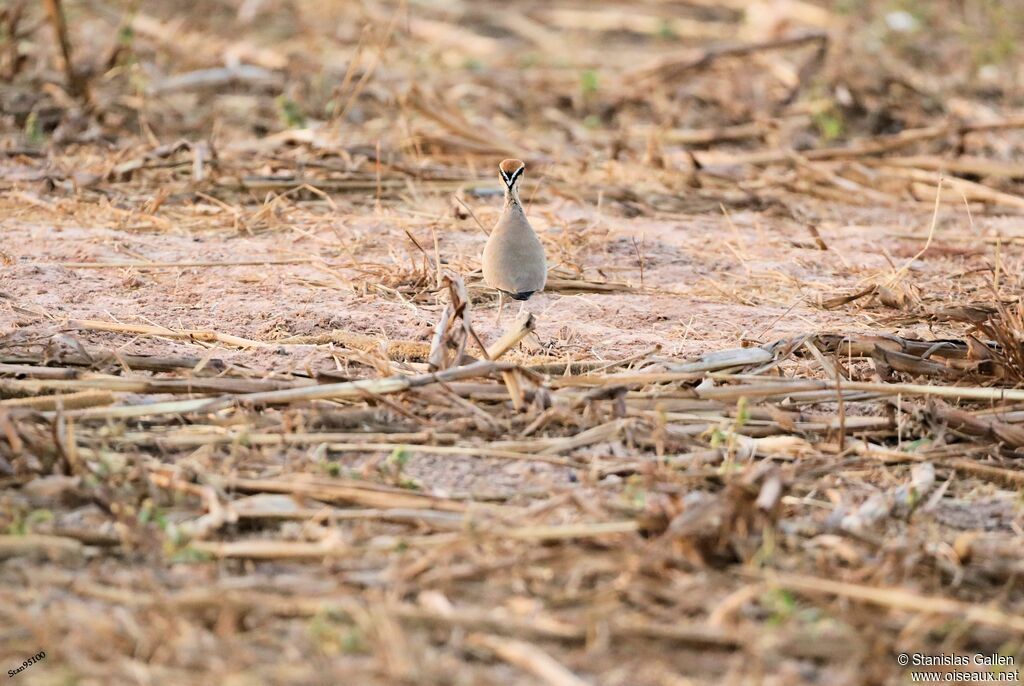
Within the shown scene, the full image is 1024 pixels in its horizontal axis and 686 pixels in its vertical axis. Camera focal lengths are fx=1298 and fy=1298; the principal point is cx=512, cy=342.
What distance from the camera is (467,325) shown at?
3564mm

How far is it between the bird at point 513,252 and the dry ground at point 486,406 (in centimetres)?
21

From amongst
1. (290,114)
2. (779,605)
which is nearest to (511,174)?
(779,605)

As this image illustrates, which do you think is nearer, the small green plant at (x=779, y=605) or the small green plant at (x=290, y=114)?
the small green plant at (x=779, y=605)

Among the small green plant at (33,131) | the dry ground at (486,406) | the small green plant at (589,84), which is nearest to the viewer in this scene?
the dry ground at (486,406)

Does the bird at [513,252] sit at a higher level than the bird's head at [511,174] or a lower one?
lower

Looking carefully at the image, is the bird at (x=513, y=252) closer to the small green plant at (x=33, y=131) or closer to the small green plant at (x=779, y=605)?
the small green plant at (x=779, y=605)

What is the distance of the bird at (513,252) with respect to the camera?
13.7ft

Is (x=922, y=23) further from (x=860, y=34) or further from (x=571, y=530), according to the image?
(x=571, y=530)

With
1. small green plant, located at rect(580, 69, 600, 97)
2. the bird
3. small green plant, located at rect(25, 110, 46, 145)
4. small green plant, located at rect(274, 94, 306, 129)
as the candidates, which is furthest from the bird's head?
small green plant, located at rect(580, 69, 600, 97)

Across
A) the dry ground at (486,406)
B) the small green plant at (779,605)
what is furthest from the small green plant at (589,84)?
the small green plant at (779,605)

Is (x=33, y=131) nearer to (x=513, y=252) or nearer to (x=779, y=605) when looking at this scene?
(x=513, y=252)

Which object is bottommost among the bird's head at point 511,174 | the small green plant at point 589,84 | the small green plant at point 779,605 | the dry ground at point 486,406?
the small green plant at point 589,84

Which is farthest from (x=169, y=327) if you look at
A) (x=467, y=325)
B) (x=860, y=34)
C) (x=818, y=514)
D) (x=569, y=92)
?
(x=860, y=34)

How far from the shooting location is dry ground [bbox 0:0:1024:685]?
2479 millimetres
